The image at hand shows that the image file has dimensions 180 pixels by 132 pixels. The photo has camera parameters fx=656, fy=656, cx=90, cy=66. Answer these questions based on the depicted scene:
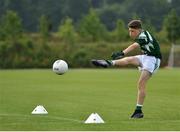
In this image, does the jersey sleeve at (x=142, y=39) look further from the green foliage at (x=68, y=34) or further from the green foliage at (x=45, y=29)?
the green foliage at (x=45, y=29)

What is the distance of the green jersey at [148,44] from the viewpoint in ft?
47.3

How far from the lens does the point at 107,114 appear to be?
15.6 m

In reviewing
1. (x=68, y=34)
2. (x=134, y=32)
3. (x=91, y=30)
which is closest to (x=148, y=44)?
(x=134, y=32)

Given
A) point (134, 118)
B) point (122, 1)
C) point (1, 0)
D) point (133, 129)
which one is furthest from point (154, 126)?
point (122, 1)

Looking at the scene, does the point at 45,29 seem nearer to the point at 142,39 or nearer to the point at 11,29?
the point at 11,29

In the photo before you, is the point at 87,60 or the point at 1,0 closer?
the point at 87,60

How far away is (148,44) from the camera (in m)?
14.5

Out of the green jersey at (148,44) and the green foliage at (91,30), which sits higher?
the green foliage at (91,30)

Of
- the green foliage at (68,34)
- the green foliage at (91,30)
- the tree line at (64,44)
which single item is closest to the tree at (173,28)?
the tree line at (64,44)

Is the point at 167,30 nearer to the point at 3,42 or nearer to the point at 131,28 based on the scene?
the point at 3,42

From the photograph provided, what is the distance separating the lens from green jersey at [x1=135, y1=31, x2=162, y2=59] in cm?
1441

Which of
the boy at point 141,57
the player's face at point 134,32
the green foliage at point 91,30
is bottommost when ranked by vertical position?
the boy at point 141,57

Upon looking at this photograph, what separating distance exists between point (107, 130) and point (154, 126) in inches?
42.7

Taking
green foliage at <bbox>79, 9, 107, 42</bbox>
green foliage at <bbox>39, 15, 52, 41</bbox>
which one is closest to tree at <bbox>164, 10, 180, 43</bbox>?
green foliage at <bbox>79, 9, 107, 42</bbox>
